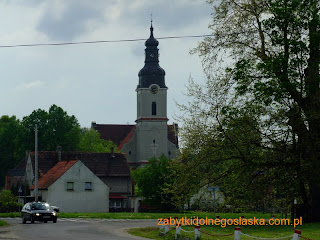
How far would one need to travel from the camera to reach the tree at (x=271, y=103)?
33.0 meters

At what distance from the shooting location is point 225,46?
36.6 m

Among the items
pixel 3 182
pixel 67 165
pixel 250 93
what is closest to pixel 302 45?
pixel 250 93

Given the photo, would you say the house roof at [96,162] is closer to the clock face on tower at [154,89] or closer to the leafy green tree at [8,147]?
the leafy green tree at [8,147]

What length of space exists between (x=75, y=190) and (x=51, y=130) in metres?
34.6

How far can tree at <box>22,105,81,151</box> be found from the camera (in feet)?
383

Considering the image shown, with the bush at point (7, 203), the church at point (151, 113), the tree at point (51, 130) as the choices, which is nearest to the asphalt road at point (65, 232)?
the bush at point (7, 203)

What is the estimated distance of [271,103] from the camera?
33000 mm

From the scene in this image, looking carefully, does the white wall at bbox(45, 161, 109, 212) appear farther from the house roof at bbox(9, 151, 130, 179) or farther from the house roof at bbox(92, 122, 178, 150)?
the house roof at bbox(92, 122, 178, 150)

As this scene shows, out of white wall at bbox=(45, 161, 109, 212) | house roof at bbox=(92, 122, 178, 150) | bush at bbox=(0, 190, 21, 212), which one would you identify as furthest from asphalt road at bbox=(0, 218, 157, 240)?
house roof at bbox=(92, 122, 178, 150)

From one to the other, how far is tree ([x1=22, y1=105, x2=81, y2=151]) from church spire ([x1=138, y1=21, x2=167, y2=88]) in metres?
21.7

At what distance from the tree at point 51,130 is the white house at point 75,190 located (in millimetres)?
30670

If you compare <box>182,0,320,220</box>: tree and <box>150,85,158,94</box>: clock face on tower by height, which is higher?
<box>150,85,158,94</box>: clock face on tower

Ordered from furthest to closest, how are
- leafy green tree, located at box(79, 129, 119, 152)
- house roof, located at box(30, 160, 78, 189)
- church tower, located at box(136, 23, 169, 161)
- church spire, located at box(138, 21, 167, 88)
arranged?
church tower, located at box(136, 23, 169, 161), church spire, located at box(138, 21, 167, 88), leafy green tree, located at box(79, 129, 119, 152), house roof, located at box(30, 160, 78, 189)

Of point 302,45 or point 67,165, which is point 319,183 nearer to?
point 302,45
